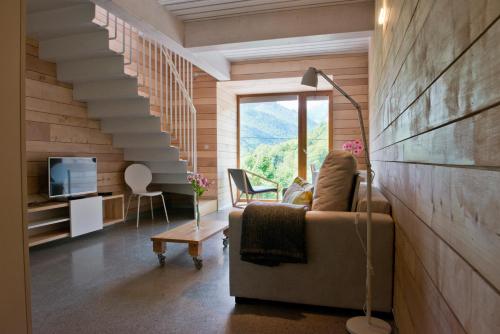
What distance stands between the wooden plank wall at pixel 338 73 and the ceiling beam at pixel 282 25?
1.85 metres

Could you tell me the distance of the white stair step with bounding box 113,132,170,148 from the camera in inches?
193

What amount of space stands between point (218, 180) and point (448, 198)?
5591mm

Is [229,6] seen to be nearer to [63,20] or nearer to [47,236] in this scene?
[63,20]

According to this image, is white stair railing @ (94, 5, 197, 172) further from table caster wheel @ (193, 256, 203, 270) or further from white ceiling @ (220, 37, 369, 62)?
table caster wheel @ (193, 256, 203, 270)

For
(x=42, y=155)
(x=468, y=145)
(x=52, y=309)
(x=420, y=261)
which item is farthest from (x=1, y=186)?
(x=42, y=155)

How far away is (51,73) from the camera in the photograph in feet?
13.5

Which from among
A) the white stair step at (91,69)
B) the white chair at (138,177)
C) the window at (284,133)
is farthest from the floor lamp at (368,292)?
the window at (284,133)

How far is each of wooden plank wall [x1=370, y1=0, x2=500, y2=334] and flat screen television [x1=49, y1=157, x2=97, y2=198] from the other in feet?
12.2

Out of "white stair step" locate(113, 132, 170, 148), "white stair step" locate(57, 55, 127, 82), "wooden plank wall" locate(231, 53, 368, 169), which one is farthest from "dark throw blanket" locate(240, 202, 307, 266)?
"wooden plank wall" locate(231, 53, 368, 169)

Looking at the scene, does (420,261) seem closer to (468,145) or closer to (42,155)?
(468,145)

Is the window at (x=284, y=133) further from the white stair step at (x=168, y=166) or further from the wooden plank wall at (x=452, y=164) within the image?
the wooden plank wall at (x=452, y=164)

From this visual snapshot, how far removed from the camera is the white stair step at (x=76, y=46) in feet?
11.9

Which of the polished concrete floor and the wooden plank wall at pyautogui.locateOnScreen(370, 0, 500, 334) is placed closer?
the wooden plank wall at pyautogui.locateOnScreen(370, 0, 500, 334)

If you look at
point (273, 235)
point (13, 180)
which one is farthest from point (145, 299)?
point (13, 180)
